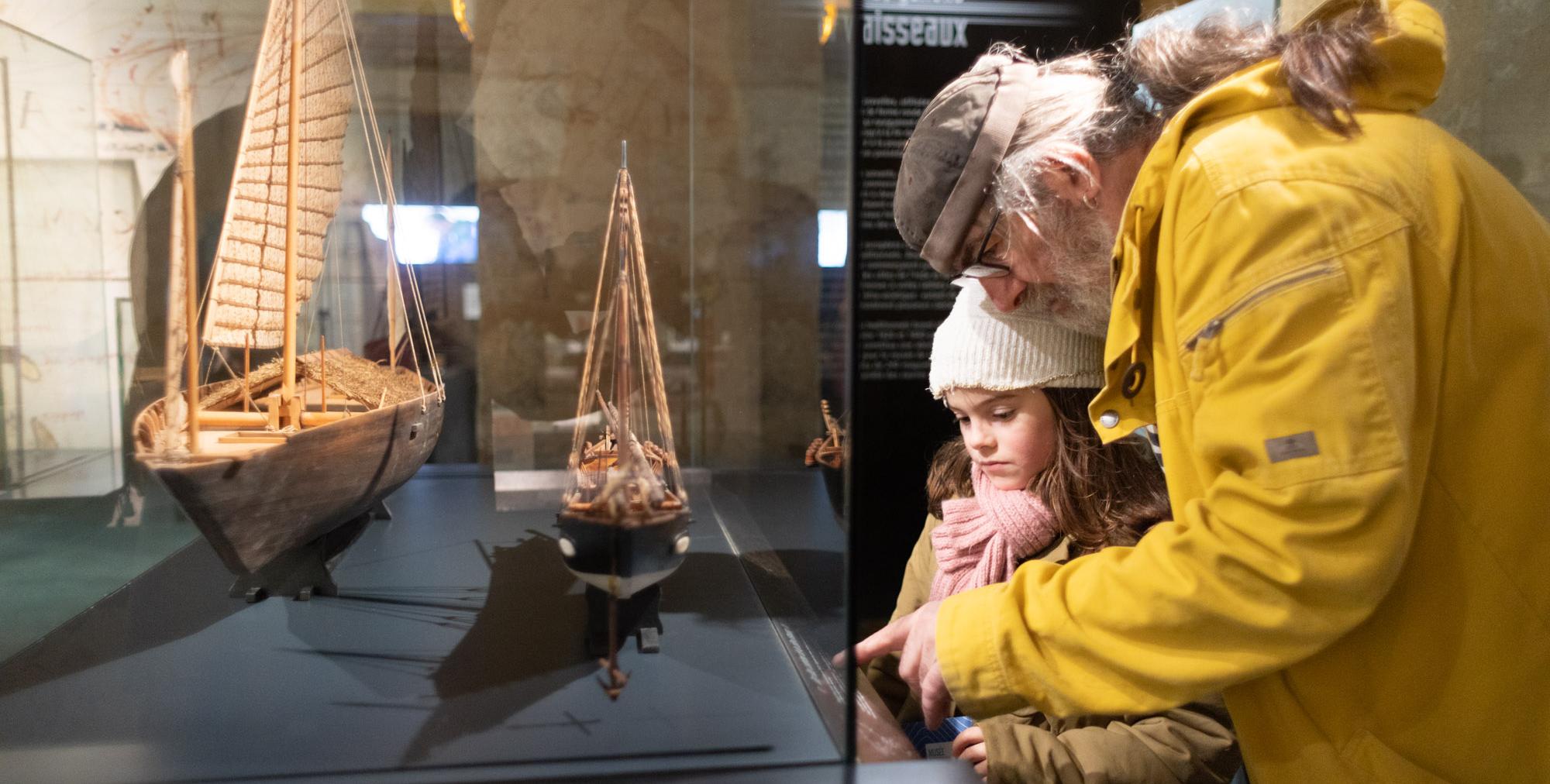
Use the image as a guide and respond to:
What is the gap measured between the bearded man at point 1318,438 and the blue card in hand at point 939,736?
1.88 ft

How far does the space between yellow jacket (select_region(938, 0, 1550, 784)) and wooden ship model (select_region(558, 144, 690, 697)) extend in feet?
1.32

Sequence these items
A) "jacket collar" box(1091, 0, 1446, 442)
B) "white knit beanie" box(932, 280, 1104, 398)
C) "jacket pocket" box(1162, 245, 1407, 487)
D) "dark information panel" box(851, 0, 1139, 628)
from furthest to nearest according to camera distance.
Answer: "dark information panel" box(851, 0, 1139, 628)
"white knit beanie" box(932, 280, 1104, 398)
"jacket collar" box(1091, 0, 1446, 442)
"jacket pocket" box(1162, 245, 1407, 487)

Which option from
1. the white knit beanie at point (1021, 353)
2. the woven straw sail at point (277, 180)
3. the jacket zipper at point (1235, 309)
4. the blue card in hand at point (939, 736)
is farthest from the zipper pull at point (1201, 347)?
the woven straw sail at point (277, 180)

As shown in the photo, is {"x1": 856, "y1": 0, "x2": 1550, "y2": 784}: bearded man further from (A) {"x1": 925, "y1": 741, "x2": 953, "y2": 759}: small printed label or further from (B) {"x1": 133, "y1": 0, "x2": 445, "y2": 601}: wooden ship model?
(B) {"x1": 133, "y1": 0, "x2": 445, "y2": 601}: wooden ship model

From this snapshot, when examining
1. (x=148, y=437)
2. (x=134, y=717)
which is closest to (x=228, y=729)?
(x=134, y=717)

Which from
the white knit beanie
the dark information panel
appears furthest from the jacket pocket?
the dark information panel

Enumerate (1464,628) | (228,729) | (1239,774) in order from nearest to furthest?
(1464,628), (228,729), (1239,774)

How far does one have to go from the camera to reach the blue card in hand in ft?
6.05

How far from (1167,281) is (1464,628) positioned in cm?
53

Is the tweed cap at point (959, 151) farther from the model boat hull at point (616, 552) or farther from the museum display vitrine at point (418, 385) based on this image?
the model boat hull at point (616, 552)

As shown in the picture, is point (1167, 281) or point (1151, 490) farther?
point (1151, 490)

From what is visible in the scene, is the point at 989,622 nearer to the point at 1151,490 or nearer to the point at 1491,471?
the point at 1491,471

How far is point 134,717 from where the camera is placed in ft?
4.32

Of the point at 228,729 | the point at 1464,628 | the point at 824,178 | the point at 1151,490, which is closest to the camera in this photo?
the point at 1464,628
